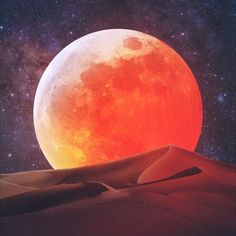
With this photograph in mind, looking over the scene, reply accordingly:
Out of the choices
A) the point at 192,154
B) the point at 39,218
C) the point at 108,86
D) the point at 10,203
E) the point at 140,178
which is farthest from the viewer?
the point at 108,86

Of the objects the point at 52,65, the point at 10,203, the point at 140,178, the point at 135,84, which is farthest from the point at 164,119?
the point at 10,203

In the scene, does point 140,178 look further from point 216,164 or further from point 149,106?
point 149,106

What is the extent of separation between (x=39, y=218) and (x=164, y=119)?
4701 millimetres

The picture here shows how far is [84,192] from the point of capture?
3133 mm

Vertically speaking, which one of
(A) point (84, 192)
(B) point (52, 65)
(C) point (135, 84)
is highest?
(B) point (52, 65)

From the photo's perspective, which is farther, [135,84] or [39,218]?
[135,84]

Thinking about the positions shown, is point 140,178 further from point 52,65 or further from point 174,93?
point 52,65

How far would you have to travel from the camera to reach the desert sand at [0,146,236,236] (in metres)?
2.56

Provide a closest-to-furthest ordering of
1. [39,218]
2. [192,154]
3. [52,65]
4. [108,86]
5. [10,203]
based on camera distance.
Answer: [39,218], [10,203], [192,154], [108,86], [52,65]

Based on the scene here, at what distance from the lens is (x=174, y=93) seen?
7.46 meters

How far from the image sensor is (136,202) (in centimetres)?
297

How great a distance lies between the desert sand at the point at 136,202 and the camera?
256 cm

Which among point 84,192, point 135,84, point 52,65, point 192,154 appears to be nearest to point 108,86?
point 135,84

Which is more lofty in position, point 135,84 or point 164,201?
point 135,84
